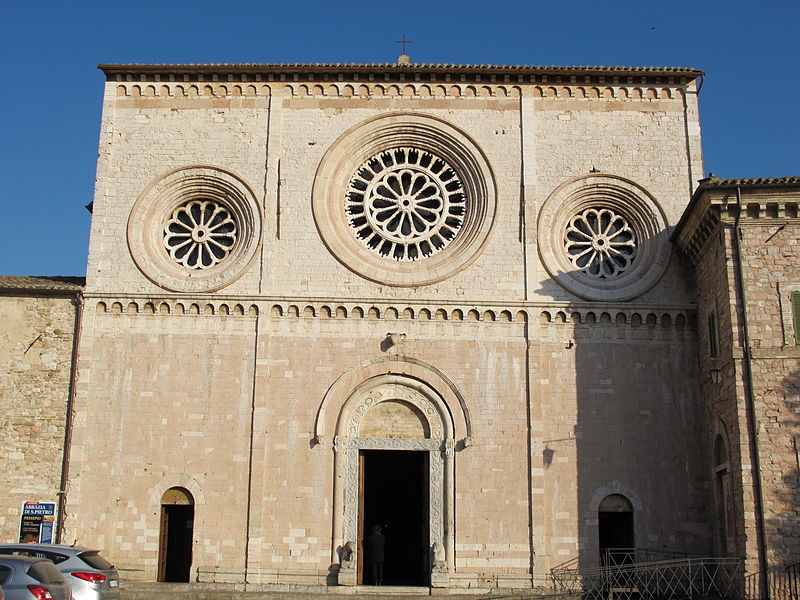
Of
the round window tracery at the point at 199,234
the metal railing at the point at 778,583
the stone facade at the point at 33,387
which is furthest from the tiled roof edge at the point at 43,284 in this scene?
the metal railing at the point at 778,583

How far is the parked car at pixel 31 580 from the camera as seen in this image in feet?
45.8

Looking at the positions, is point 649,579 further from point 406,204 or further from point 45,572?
point 45,572

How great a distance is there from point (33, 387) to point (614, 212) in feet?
47.4

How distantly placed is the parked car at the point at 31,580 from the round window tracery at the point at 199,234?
9504 mm

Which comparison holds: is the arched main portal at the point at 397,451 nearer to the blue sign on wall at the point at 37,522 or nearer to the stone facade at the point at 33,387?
the blue sign on wall at the point at 37,522

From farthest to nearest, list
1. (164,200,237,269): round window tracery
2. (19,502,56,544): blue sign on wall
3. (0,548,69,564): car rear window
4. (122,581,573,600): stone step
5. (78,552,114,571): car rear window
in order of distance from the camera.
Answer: (164,200,237,269): round window tracery < (19,502,56,544): blue sign on wall < (122,581,573,600): stone step < (78,552,114,571): car rear window < (0,548,69,564): car rear window

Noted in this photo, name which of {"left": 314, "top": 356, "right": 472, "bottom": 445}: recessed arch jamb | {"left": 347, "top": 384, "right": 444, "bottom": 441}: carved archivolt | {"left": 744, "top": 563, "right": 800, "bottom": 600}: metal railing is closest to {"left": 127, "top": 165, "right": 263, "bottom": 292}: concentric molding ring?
{"left": 314, "top": 356, "right": 472, "bottom": 445}: recessed arch jamb

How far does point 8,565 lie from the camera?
567 inches

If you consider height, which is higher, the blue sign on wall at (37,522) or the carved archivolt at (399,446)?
the carved archivolt at (399,446)

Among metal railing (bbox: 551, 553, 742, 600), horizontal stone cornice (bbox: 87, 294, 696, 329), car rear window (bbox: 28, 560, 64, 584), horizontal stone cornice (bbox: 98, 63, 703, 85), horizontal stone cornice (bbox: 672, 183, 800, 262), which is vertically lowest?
metal railing (bbox: 551, 553, 742, 600)

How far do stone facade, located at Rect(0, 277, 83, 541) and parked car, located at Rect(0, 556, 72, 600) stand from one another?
6.60 m

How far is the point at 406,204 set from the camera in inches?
906

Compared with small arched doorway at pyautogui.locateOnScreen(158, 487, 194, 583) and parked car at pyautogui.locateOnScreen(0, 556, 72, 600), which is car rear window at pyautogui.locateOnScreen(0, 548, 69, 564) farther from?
small arched doorway at pyautogui.locateOnScreen(158, 487, 194, 583)

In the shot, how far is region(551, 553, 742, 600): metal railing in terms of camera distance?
19297mm
